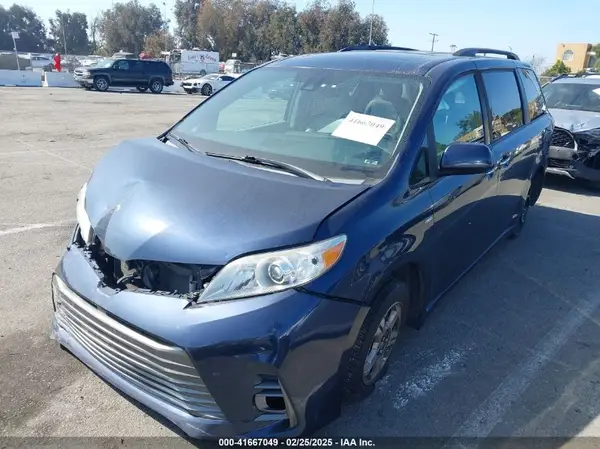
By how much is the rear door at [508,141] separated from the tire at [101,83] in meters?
27.1

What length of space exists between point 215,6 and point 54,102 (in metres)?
55.7

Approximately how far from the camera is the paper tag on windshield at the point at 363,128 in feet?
9.36

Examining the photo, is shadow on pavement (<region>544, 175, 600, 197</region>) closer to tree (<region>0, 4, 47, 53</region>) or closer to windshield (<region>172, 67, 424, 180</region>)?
windshield (<region>172, 67, 424, 180</region>)

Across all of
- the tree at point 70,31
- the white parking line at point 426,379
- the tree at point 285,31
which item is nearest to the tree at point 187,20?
the tree at point 285,31

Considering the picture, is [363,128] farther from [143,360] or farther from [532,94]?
[532,94]

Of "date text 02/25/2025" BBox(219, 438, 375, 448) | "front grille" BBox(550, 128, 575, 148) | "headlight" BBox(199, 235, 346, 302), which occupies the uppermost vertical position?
"headlight" BBox(199, 235, 346, 302)

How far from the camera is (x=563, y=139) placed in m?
7.62

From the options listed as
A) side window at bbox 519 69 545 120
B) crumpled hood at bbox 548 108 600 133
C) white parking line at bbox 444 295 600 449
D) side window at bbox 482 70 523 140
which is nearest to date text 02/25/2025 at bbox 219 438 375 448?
white parking line at bbox 444 295 600 449

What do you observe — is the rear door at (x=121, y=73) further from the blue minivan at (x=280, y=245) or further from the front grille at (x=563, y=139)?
the blue minivan at (x=280, y=245)

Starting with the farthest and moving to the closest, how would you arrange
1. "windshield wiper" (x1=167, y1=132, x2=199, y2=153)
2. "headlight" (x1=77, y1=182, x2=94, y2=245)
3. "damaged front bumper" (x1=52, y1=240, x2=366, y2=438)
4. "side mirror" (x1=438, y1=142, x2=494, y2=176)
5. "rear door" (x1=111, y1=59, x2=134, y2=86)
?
"rear door" (x1=111, y1=59, x2=134, y2=86)
"windshield wiper" (x1=167, y1=132, x2=199, y2=153)
"side mirror" (x1=438, y1=142, x2=494, y2=176)
"headlight" (x1=77, y1=182, x2=94, y2=245)
"damaged front bumper" (x1=52, y1=240, x2=366, y2=438)

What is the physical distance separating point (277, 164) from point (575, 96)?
790 centimetres

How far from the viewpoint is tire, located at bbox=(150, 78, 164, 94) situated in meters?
29.5

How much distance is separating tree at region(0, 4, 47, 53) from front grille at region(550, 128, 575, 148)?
345 ft

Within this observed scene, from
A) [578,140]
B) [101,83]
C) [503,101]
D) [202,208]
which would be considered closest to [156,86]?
[101,83]
